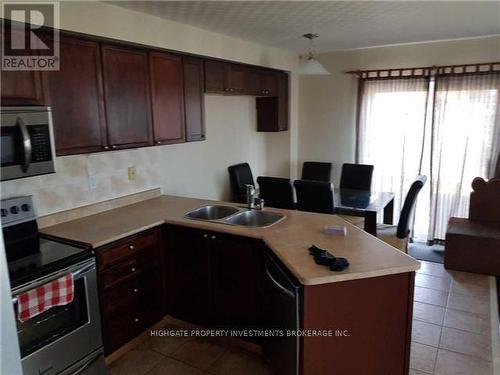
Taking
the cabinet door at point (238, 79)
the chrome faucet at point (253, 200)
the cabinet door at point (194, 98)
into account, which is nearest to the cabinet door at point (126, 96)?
the cabinet door at point (194, 98)

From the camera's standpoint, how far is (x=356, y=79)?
491 centimetres

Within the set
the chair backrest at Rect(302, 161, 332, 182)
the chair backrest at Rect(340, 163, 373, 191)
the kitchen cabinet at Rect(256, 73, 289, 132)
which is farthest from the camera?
the chair backrest at Rect(302, 161, 332, 182)

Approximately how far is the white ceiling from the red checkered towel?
73.3 inches

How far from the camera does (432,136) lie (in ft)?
14.8

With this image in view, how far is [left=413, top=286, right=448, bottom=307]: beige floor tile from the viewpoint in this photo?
3309 millimetres

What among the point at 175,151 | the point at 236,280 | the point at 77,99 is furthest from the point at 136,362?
the point at 175,151

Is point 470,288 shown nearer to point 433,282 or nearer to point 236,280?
point 433,282

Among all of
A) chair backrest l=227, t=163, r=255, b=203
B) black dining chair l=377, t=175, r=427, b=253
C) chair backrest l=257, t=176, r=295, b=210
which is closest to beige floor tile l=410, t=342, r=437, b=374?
black dining chair l=377, t=175, r=427, b=253

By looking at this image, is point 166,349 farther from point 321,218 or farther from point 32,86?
point 32,86

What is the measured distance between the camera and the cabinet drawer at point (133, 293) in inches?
96.3

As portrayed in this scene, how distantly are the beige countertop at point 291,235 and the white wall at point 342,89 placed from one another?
2.56 metres

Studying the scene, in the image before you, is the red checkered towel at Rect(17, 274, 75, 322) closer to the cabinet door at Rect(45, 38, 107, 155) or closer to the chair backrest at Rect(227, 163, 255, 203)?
the cabinet door at Rect(45, 38, 107, 155)

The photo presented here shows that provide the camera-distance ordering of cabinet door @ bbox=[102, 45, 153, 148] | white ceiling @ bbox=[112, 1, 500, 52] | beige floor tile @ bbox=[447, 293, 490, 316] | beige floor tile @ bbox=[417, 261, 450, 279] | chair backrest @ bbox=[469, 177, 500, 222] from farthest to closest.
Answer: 1. chair backrest @ bbox=[469, 177, 500, 222]
2. beige floor tile @ bbox=[417, 261, 450, 279]
3. beige floor tile @ bbox=[447, 293, 490, 316]
4. white ceiling @ bbox=[112, 1, 500, 52]
5. cabinet door @ bbox=[102, 45, 153, 148]

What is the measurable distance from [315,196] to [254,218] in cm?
90
